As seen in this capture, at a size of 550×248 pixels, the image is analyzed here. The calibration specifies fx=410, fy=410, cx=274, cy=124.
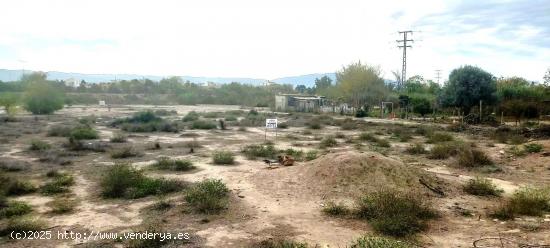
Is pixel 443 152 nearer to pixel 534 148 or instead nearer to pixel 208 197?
pixel 534 148

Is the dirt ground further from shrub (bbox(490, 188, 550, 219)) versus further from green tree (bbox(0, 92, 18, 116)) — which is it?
green tree (bbox(0, 92, 18, 116))

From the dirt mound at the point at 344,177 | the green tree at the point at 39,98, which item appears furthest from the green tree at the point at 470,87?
the green tree at the point at 39,98

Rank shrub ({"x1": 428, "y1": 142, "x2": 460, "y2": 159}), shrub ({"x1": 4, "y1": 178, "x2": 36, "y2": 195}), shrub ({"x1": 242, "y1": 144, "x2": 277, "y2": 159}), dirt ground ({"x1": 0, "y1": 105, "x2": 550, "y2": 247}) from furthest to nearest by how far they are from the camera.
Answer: shrub ({"x1": 242, "y1": 144, "x2": 277, "y2": 159}), shrub ({"x1": 428, "y1": 142, "x2": 460, "y2": 159}), shrub ({"x1": 4, "y1": 178, "x2": 36, "y2": 195}), dirt ground ({"x1": 0, "y1": 105, "x2": 550, "y2": 247})

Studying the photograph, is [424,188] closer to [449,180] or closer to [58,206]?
[449,180]

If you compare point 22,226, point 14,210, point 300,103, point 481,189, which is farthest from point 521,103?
point 300,103

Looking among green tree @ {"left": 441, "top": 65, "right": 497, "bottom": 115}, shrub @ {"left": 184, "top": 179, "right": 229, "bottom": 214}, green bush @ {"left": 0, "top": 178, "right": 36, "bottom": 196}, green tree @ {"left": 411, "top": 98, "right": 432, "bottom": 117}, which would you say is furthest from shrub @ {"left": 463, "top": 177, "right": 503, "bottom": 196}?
green tree @ {"left": 411, "top": 98, "right": 432, "bottom": 117}

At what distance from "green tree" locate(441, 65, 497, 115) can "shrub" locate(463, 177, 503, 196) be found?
24.7 meters

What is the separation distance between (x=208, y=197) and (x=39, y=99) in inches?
1855

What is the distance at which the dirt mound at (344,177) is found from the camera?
11.4 metres

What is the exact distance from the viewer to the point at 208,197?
10.3 m

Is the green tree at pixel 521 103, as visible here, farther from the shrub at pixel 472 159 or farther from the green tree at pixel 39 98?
the green tree at pixel 39 98

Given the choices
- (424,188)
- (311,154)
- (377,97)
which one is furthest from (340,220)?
(377,97)

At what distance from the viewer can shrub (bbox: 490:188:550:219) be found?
9.41 m

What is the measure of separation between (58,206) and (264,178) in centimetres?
583
